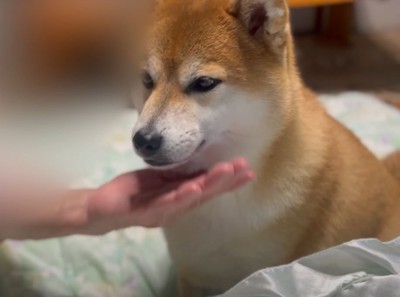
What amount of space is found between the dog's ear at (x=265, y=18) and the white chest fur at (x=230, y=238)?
22cm

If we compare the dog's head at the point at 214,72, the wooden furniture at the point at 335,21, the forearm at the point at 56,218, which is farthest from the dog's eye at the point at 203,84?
the wooden furniture at the point at 335,21

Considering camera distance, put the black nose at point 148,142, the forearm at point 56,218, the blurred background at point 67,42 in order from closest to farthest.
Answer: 1. the blurred background at point 67,42
2. the black nose at point 148,142
3. the forearm at point 56,218

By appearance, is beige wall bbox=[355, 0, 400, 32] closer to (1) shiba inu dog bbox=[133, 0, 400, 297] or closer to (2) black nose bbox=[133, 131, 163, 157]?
(1) shiba inu dog bbox=[133, 0, 400, 297]

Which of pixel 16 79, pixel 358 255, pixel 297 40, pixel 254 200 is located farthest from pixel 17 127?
pixel 297 40

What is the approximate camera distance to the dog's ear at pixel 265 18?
2.86 ft

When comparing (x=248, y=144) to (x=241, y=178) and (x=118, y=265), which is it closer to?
(x=241, y=178)

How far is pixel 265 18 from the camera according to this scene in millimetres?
883

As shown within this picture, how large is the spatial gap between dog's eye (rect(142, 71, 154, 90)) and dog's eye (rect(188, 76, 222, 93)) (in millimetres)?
64

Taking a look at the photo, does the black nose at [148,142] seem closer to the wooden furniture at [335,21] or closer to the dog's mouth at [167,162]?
the dog's mouth at [167,162]

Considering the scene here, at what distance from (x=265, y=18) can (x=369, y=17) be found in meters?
1.62

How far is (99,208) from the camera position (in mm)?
920

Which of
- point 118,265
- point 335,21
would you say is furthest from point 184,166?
point 335,21

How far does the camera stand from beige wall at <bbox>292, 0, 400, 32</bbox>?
7.70 ft

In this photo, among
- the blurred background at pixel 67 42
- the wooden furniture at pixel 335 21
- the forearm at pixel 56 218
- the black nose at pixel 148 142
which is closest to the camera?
the blurred background at pixel 67 42
